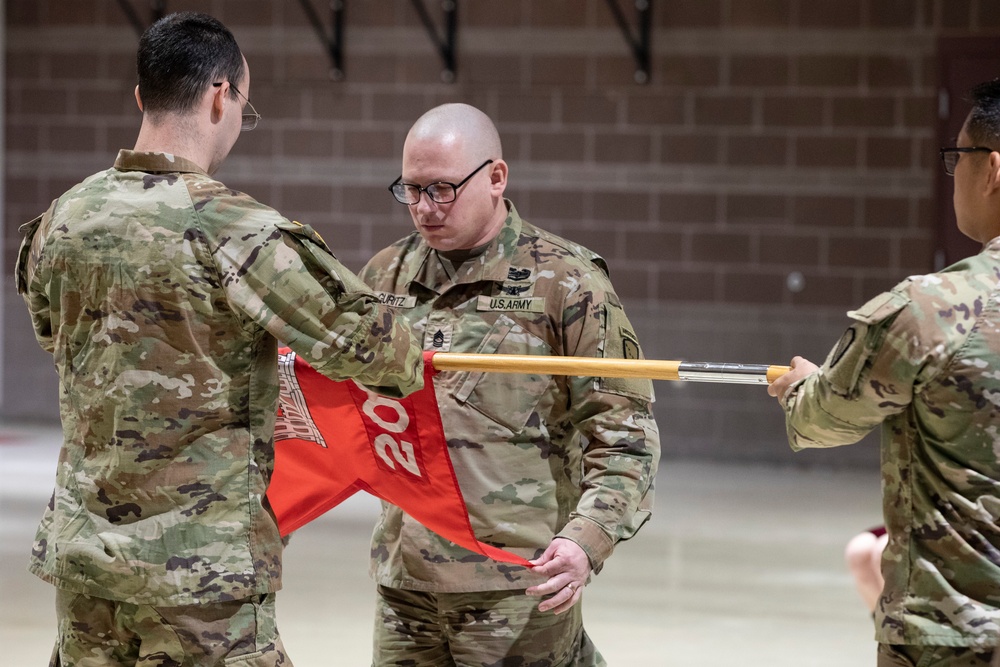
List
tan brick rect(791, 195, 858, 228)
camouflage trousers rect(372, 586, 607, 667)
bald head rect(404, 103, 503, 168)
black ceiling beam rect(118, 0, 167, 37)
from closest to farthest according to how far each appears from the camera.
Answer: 1. camouflage trousers rect(372, 586, 607, 667)
2. bald head rect(404, 103, 503, 168)
3. tan brick rect(791, 195, 858, 228)
4. black ceiling beam rect(118, 0, 167, 37)

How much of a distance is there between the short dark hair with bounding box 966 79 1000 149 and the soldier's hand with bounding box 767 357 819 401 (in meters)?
0.44

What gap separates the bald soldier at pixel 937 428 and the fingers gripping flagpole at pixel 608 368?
0.33 meters

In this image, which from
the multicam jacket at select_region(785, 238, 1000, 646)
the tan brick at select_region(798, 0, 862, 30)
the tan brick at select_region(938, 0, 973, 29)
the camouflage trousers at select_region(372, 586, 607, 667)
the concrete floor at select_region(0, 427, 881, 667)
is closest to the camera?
the multicam jacket at select_region(785, 238, 1000, 646)

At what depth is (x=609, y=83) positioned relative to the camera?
8211 millimetres

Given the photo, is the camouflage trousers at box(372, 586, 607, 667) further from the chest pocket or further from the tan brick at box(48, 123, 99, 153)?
the tan brick at box(48, 123, 99, 153)

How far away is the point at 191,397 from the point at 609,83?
21.2 ft

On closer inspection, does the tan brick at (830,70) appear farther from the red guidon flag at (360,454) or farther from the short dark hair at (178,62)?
the short dark hair at (178,62)

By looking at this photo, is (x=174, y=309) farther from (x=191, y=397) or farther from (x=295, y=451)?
(x=295, y=451)

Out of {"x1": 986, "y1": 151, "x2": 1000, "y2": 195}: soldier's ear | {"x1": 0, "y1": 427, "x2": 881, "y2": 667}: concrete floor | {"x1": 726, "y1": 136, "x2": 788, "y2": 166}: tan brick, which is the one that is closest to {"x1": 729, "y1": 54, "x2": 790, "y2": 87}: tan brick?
{"x1": 726, "y1": 136, "x2": 788, "y2": 166}: tan brick

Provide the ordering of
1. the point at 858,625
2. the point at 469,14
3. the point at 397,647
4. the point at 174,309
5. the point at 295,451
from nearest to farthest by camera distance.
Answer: the point at 174,309, the point at 397,647, the point at 295,451, the point at 858,625, the point at 469,14

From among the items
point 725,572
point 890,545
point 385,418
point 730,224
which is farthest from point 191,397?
point 730,224

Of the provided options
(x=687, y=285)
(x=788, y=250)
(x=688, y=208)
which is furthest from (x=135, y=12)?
(x=788, y=250)

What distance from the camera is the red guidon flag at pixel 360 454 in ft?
8.42

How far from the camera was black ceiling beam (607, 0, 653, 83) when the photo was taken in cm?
807
